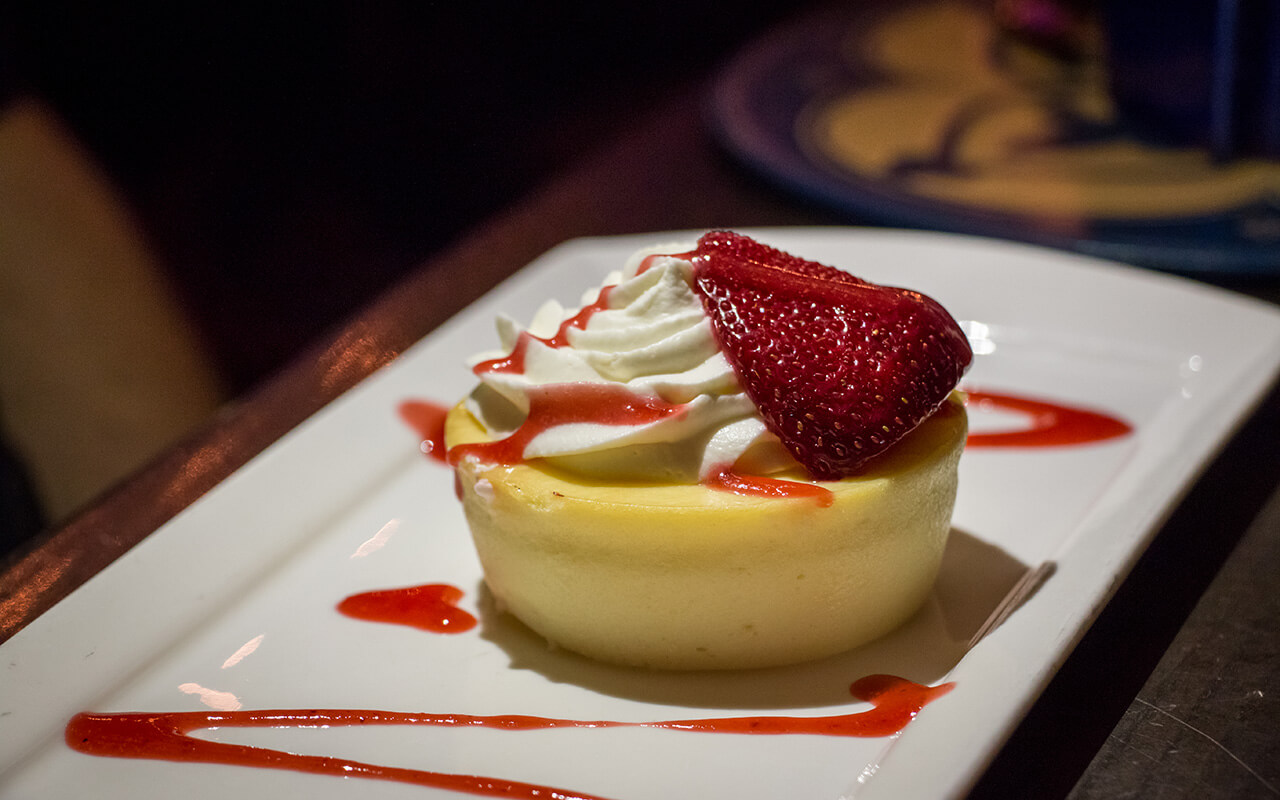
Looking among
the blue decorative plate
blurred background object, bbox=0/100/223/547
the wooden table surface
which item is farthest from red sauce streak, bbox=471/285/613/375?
the blue decorative plate

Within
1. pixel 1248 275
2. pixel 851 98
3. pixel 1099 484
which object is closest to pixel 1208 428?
pixel 1099 484

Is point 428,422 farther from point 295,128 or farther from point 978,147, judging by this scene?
point 978,147

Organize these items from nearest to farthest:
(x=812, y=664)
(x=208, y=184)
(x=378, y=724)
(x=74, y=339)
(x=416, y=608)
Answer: (x=378, y=724), (x=812, y=664), (x=416, y=608), (x=74, y=339), (x=208, y=184)

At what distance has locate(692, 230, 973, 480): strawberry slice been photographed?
1407mm

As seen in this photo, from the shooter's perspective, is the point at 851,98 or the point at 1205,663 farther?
the point at 851,98

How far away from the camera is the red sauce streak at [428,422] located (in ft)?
6.53

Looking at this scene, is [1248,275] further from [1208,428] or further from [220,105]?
[220,105]

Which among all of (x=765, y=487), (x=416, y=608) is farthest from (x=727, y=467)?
(x=416, y=608)

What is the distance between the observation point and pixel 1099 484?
1.80 m

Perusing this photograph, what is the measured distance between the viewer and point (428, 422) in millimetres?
2045

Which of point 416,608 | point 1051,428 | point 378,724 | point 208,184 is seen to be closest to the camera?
point 378,724

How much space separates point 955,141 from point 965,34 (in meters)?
1.07

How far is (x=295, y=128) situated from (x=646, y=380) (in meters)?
1.82

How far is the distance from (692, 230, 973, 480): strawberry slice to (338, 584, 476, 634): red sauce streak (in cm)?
54
